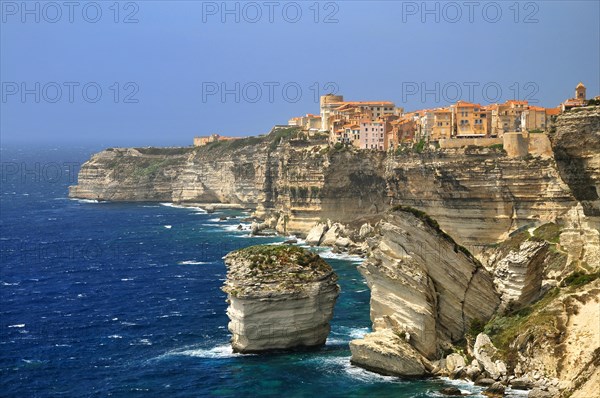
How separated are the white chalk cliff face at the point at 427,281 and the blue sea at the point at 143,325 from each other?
4.21 meters

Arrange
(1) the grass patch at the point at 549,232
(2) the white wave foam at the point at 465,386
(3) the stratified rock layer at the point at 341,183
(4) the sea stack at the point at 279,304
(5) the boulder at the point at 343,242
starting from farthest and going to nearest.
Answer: (5) the boulder at the point at 343,242
(3) the stratified rock layer at the point at 341,183
(1) the grass patch at the point at 549,232
(4) the sea stack at the point at 279,304
(2) the white wave foam at the point at 465,386

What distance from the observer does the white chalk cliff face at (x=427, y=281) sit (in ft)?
168

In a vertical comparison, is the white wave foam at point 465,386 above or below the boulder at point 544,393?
below

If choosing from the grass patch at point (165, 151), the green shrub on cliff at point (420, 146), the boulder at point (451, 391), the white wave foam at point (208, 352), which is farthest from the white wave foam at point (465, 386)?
the grass patch at point (165, 151)

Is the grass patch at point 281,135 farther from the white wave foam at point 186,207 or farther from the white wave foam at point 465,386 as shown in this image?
the white wave foam at point 465,386

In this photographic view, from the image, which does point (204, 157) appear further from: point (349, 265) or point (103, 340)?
point (103, 340)

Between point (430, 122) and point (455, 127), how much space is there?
4.19 metres

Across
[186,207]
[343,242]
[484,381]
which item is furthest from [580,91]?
[186,207]

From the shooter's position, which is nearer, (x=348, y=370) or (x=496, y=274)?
(x=348, y=370)

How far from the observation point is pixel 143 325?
63000 mm

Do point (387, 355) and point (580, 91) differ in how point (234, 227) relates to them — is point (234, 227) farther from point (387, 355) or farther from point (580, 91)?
point (387, 355)

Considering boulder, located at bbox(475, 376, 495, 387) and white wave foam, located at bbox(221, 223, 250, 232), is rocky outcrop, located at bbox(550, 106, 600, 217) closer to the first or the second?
boulder, located at bbox(475, 376, 495, 387)

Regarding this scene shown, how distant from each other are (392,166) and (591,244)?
1741 inches

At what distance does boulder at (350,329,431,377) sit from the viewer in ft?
159
